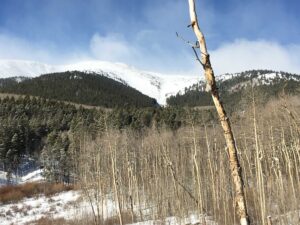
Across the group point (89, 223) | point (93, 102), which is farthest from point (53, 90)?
point (89, 223)

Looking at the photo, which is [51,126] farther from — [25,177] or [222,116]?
[222,116]

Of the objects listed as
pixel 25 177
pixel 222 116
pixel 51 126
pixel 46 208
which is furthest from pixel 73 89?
pixel 222 116

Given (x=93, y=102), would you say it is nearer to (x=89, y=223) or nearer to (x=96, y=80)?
(x=96, y=80)

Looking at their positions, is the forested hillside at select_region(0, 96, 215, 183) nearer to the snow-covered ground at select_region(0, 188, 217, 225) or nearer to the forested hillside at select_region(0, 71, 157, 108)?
the snow-covered ground at select_region(0, 188, 217, 225)

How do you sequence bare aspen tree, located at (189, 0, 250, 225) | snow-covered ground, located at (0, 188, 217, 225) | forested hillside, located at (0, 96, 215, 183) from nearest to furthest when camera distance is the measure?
bare aspen tree, located at (189, 0, 250, 225) < snow-covered ground, located at (0, 188, 217, 225) < forested hillside, located at (0, 96, 215, 183)

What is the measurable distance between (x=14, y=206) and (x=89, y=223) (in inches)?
719

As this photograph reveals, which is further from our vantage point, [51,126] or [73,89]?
[73,89]

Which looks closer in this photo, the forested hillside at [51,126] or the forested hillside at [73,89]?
the forested hillside at [51,126]

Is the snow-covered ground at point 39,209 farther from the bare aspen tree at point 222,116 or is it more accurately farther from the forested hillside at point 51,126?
the bare aspen tree at point 222,116

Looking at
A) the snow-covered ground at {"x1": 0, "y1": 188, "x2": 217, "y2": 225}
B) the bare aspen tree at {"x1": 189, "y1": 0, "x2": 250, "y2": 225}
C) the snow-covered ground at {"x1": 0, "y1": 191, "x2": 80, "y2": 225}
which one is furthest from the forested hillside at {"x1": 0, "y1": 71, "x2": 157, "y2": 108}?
the bare aspen tree at {"x1": 189, "y1": 0, "x2": 250, "y2": 225}

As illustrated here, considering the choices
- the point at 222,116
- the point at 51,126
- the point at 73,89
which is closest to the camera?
the point at 222,116

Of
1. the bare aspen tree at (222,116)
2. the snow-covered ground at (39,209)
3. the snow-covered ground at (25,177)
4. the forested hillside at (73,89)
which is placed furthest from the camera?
the forested hillside at (73,89)

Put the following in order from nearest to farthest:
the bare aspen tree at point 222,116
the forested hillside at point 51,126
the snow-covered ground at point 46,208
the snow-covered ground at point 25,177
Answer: the bare aspen tree at point 222,116 < the snow-covered ground at point 46,208 < the forested hillside at point 51,126 < the snow-covered ground at point 25,177

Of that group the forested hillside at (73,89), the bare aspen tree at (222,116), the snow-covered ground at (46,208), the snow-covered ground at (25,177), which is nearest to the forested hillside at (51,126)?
the snow-covered ground at (25,177)
